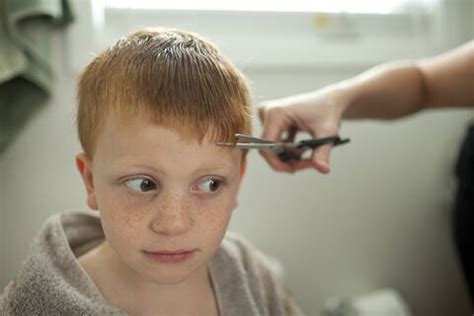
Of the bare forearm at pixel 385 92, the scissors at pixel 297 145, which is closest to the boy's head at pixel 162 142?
the scissors at pixel 297 145

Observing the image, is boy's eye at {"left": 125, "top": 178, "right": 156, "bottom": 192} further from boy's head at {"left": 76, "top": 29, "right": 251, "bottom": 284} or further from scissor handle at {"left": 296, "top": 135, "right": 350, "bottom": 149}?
scissor handle at {"left": 296, "top": 135, "right": 350, "bottom": 149}

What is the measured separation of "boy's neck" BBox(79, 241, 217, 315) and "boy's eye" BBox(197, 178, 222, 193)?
0.18 m

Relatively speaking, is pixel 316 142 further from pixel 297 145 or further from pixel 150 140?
pixel 150 140

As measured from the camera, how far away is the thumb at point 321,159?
2.59 feet

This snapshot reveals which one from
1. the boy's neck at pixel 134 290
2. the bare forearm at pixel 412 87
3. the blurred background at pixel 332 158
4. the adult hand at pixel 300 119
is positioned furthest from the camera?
the blurred background at pixel 332 158

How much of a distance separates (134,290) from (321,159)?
12.9 inches

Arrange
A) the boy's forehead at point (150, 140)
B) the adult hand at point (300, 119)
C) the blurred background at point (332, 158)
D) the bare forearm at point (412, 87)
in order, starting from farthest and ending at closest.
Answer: the blurred background at point (332, 158)
the bare forearm at point (412, 87)
the adult hand at point (300, 119)
the boy's forehead at point (150, 140)

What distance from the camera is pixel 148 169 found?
60 centimetres

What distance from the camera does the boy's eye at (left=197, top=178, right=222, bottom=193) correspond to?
0.64 meters

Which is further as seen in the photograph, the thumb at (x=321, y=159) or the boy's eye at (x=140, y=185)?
the thumb at (x=321, y=159)

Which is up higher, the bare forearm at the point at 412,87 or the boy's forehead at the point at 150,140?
the boy's forehead at the point at 150,140

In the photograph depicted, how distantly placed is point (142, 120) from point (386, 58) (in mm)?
852

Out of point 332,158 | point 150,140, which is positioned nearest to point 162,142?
point 150,140

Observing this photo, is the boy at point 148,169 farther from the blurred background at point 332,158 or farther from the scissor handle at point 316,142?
the blurred background at point 332,158
